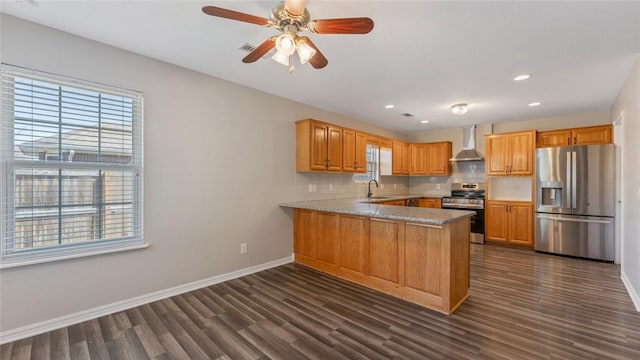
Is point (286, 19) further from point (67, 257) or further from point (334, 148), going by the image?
point (334, 148)

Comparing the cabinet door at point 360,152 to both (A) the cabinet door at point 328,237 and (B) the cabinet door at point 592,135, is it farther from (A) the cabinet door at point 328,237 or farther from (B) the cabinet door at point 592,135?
(B) the cabinet door at point 592,135

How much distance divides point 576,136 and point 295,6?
18.6 feet

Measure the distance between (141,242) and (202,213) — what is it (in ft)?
2.20

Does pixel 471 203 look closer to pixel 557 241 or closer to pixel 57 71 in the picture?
pixel 557 241

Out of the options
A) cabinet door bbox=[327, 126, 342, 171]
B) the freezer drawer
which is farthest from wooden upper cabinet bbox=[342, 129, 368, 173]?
the freezer drawer

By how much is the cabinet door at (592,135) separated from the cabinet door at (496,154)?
40.7 inches

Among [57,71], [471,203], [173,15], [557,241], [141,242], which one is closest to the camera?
[173,15]

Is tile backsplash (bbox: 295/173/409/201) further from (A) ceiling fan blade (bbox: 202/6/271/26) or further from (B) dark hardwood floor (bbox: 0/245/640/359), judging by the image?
(A) ceiling fan blade (bbox: 202/6/271/26)

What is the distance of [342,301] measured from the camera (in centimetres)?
287

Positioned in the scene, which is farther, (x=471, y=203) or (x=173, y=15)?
(x=471, y=203)

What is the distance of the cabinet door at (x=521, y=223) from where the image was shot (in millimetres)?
5043

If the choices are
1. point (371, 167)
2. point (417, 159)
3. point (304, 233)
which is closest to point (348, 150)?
point (371, 167)

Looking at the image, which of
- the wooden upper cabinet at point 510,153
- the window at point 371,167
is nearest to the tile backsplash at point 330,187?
the window at point 371,167

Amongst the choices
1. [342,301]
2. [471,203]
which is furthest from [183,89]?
[471,203]
